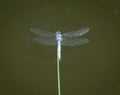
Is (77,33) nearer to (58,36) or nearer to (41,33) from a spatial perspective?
(58,36)

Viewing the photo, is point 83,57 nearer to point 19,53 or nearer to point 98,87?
point 98,87

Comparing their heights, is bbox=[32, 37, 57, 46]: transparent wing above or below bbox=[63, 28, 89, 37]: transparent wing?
below

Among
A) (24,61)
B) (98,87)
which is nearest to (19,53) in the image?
(24,61)

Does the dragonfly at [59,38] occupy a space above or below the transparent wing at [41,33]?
below
